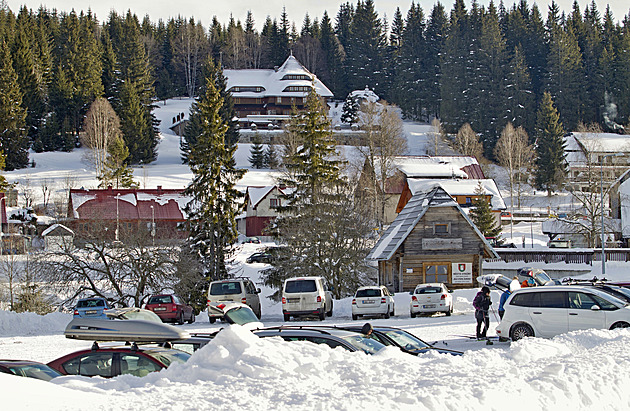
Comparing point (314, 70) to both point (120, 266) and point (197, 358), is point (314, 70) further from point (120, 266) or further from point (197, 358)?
point (197, 358)

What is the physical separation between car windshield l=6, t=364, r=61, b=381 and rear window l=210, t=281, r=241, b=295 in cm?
1852

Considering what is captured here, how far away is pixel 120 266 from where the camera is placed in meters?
36.5

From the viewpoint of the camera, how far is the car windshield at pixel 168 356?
10.1 meters

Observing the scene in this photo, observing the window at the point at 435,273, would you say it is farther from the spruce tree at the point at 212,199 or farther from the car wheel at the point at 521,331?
the car wheel at the point at 521,331

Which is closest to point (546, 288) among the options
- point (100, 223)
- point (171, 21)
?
point (100, 223)

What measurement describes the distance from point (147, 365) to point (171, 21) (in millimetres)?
184209

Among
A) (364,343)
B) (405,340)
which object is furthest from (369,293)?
(364,343)

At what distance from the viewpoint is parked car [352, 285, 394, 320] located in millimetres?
28141

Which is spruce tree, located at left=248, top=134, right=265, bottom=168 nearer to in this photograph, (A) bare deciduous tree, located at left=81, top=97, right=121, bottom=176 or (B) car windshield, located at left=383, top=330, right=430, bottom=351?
(A) bare deciduous tree, located at left=81, top=97, right=121, bottom=176

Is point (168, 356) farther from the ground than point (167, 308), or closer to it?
farther from the ground

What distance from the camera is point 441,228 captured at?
38.2 m

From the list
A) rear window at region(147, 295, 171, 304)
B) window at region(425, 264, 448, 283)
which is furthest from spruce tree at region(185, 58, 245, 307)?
window at region(425, 264, 448, 283)

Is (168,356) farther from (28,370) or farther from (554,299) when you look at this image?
(554,299)

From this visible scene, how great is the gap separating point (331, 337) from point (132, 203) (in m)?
66.1
